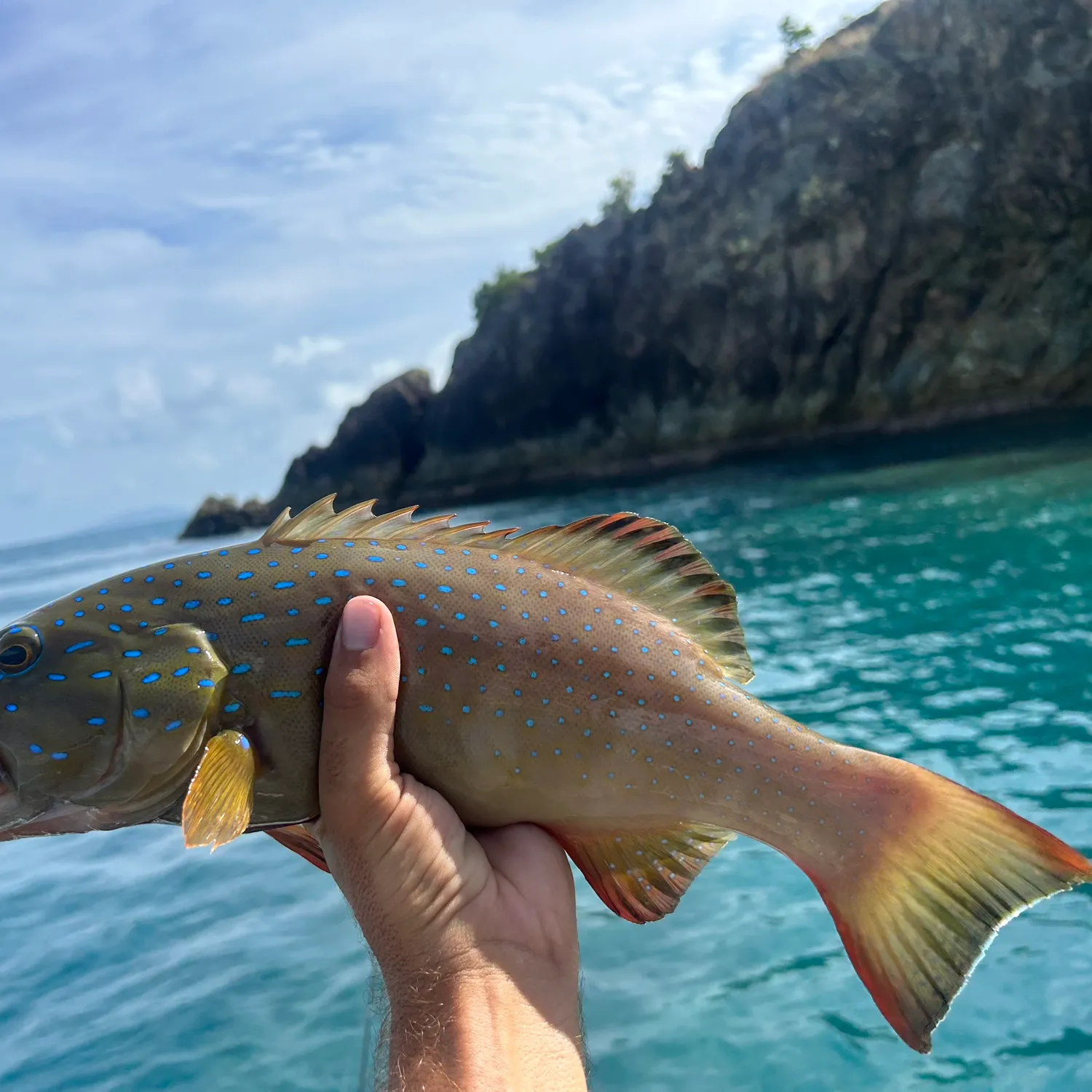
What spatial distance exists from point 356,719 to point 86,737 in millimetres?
738

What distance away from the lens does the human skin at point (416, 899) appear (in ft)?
7.79

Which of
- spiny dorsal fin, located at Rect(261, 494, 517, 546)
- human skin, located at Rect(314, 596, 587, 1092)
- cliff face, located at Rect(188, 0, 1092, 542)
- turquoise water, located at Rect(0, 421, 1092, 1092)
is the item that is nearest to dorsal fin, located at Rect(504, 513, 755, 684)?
spiny dorsal fin, located at Rect(261, 494, 517, 546)

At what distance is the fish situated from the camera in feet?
7.89

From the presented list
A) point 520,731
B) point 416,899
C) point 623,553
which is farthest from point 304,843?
point 623,553

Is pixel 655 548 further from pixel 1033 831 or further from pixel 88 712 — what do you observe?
pixel 88 712

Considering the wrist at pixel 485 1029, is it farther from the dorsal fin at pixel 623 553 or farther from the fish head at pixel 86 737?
the dorsal fin at pixel 623 553

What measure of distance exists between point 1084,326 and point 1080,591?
28.4m

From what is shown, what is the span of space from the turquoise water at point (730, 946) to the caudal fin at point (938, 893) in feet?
8.21

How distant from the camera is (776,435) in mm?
41438

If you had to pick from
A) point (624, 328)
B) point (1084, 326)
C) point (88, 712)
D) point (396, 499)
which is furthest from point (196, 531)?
point (88, 712)

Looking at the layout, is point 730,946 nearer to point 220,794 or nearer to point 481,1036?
point 481,1036

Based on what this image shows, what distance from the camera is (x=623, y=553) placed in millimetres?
2854

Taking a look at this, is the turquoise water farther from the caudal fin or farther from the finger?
the caudal fin

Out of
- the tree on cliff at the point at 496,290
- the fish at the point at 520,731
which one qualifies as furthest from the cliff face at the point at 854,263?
the fish at the point at 520,731
